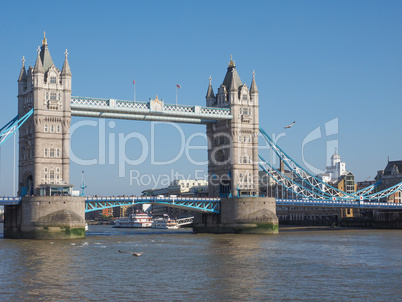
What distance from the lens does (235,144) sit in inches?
4016

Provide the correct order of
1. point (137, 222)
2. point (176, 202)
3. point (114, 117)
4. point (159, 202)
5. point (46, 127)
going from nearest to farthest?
point (46, 127) → point (114, 117) → point (159, 202) → point (176, 202) → point (137, 222)

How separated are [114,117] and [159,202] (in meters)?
13.5

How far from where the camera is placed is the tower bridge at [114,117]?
274ft

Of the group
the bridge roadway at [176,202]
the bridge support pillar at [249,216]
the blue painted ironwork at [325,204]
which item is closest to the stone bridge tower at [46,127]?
the bridge roadway at [176,202]

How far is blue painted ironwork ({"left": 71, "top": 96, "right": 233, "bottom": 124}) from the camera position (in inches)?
3573

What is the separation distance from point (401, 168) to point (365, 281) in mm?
104095

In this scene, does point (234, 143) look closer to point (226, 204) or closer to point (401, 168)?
point (226, 204)

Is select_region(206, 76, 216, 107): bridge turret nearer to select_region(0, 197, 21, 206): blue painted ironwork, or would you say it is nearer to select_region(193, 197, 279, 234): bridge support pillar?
select_region(193, 197, 279, 234): bridge support pillar

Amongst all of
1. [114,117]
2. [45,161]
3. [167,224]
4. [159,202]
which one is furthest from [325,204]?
[167,224]

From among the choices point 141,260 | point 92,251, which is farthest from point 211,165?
point 141,260

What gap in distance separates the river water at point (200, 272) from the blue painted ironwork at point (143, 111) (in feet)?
78.8

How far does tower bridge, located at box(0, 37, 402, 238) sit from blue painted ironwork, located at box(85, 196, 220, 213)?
0.46 feet

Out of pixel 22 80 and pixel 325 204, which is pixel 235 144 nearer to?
pixel 325 204

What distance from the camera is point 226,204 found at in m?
99.2
